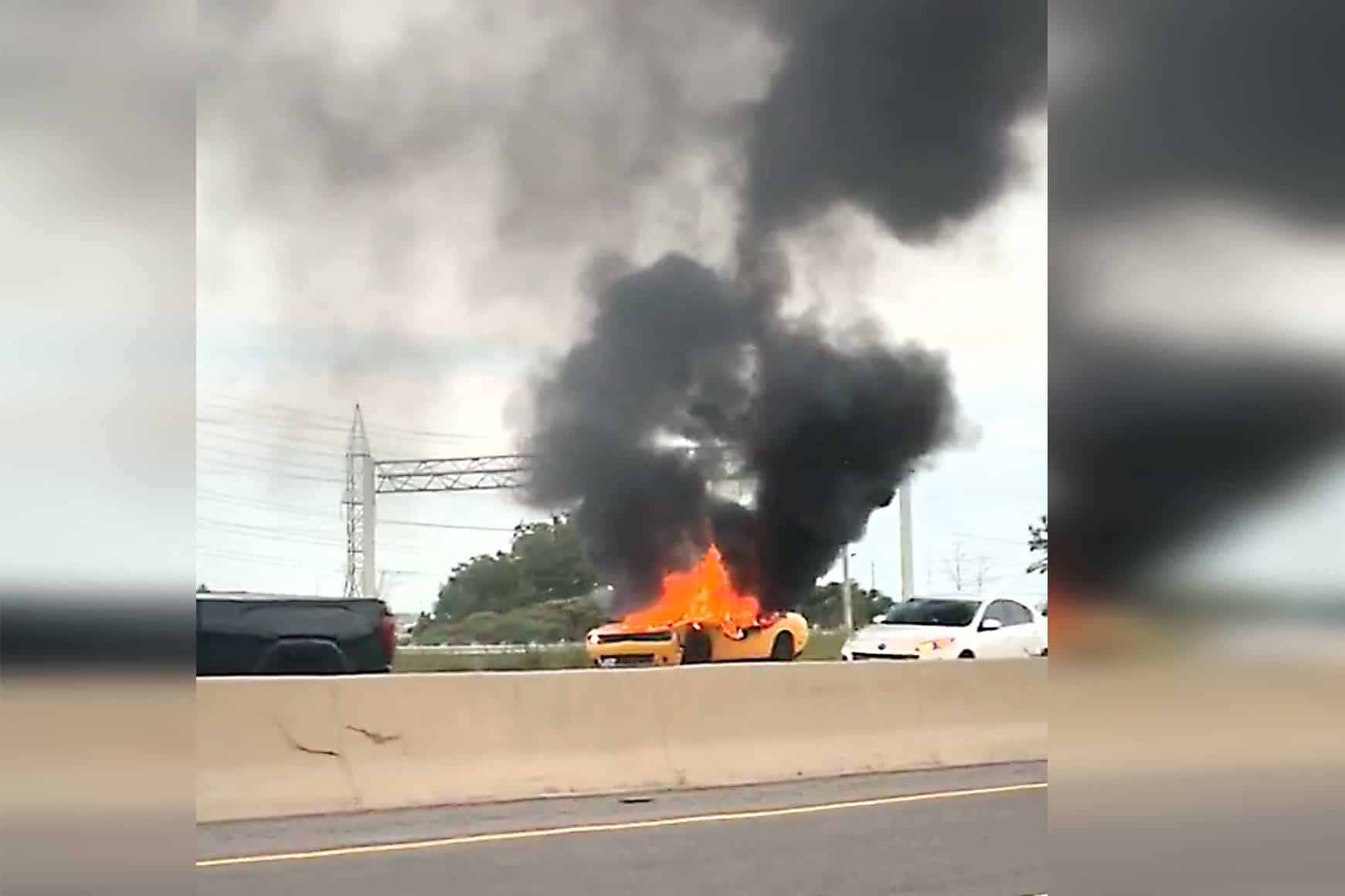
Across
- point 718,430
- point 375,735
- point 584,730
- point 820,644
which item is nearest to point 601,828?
point 375,735

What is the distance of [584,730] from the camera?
9.84 m

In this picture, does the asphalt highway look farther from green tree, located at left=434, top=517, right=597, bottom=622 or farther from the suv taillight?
green tree, located at left=434, top=517, right=597, bottom=622

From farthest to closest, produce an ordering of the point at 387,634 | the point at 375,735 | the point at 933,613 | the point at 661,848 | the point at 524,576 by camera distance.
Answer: the point at 524,576, the point at 933,613, the point at 387,634, the point at 375,735, the point at 661,848

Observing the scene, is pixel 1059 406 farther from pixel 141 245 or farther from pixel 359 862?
pixel 359 862

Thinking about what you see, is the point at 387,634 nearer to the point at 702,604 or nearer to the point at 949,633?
the point at 949,633

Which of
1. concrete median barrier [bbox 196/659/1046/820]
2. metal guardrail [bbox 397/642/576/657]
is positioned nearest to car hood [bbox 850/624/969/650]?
concrete median barrier [bbox 196/659/1046/820]

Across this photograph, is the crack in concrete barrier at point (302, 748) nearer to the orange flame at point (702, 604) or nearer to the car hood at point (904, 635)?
the car hood at point (904, 635)

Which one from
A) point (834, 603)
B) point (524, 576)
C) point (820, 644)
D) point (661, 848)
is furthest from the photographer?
point (524, 576)

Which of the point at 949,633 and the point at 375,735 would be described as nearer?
the point at 375,735

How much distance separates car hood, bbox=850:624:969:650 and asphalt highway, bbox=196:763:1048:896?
6.48 m

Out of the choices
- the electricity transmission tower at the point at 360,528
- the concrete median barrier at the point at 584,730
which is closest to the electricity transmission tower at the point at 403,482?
the electricity transmission tower at the point at 360,528

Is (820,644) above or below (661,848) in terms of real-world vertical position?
below

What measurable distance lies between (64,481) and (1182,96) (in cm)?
97

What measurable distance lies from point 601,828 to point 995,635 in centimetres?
927
